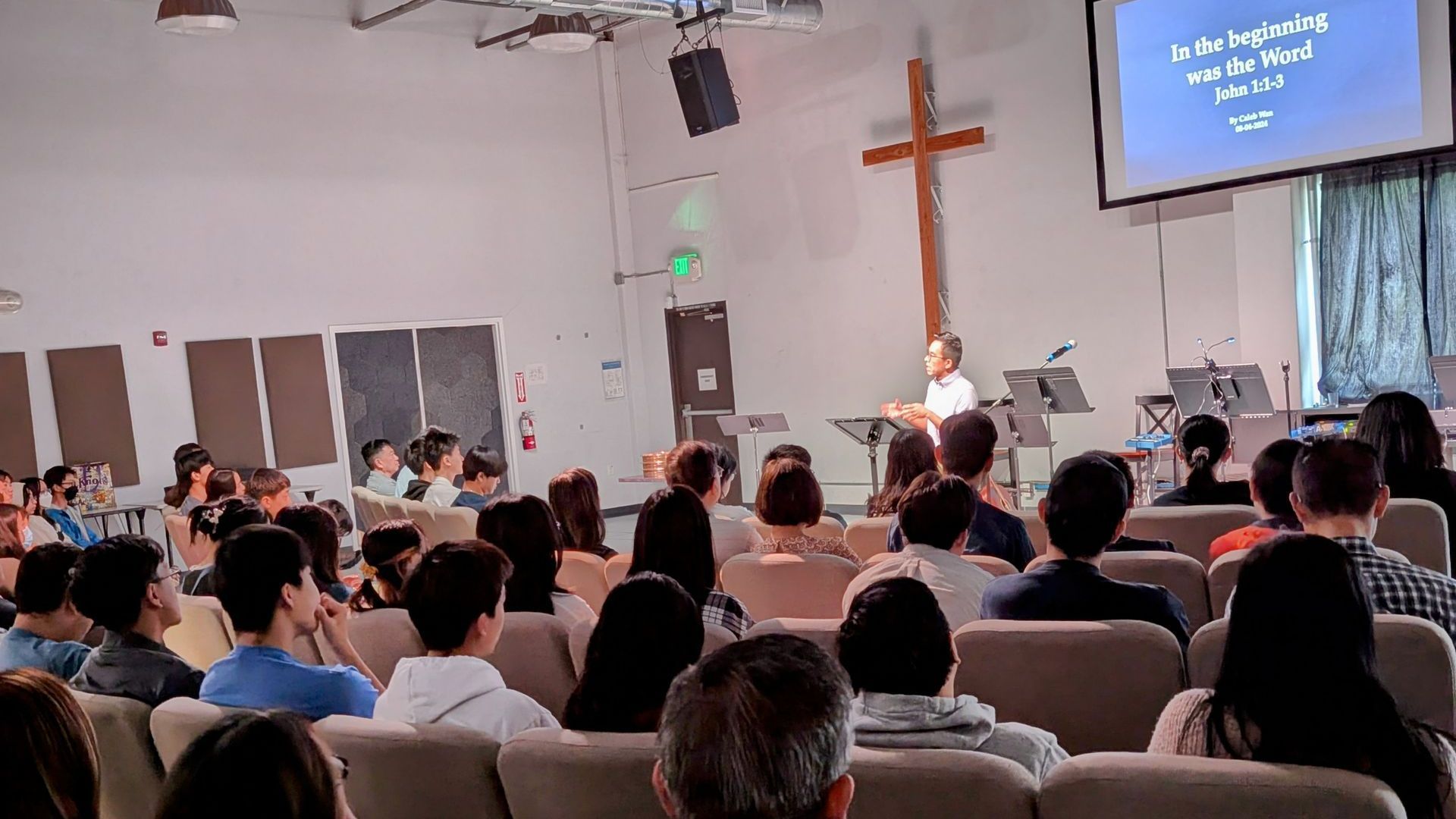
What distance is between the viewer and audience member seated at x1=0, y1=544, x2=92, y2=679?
3.10 metres

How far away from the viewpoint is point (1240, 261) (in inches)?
322

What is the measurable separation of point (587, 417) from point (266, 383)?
3.14 m

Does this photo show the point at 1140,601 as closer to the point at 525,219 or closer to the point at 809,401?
the point at 809,401

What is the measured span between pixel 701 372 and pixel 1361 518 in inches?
367

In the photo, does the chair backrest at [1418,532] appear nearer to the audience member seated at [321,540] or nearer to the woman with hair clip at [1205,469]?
the woman with hair clip at [1205,469]

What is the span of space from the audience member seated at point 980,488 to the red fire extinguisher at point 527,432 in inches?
284

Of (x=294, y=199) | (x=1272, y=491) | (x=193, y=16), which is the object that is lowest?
(x=1272, y=491)

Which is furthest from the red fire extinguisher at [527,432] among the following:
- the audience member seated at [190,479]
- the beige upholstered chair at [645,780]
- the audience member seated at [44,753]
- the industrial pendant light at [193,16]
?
the audience member seated at [44,753]

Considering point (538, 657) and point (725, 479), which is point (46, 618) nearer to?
point (538, 657)

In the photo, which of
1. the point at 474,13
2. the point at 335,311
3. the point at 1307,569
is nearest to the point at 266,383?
the point at 335,311

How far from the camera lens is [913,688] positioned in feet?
6.38

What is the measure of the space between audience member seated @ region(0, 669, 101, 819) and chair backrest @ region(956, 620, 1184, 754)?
163 cm

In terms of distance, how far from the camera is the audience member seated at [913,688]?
6.16 feet

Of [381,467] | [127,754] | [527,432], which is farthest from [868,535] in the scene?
[527,432]
